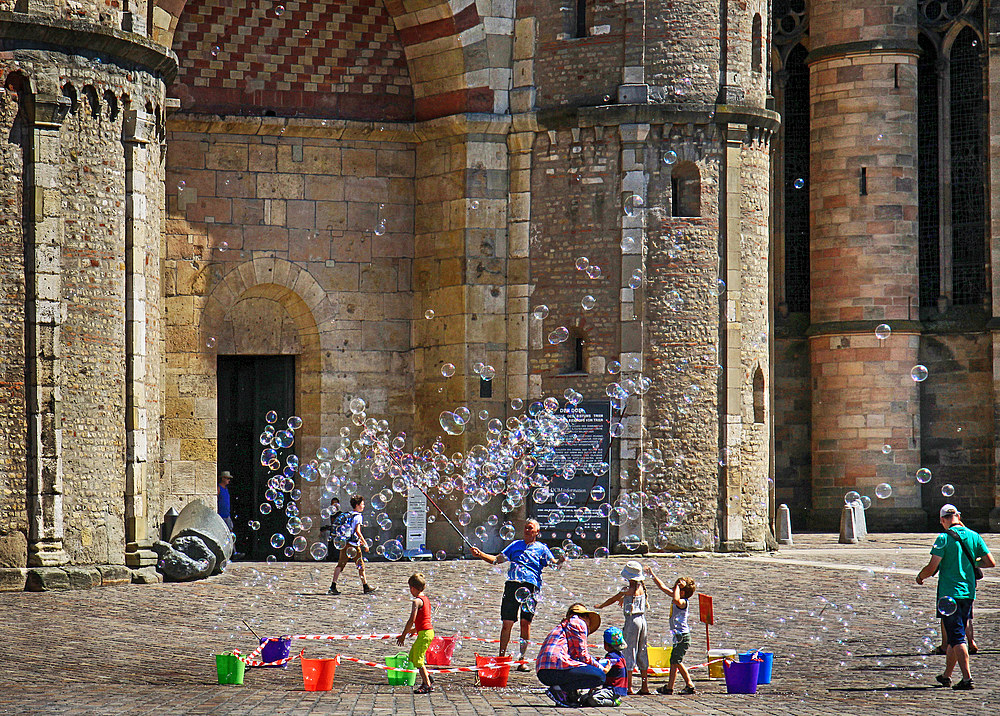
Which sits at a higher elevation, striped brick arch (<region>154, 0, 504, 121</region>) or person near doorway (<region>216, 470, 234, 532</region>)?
striped brick arch (<region>154, 0, 504, 121</region>)

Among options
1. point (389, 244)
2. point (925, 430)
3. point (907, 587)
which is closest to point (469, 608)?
point (907, 587)

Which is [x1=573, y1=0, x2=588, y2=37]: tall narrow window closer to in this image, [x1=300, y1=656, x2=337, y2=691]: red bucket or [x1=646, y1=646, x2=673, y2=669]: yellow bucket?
[x1=646, y1=646, x2=673, y2=669]: yellow bucket

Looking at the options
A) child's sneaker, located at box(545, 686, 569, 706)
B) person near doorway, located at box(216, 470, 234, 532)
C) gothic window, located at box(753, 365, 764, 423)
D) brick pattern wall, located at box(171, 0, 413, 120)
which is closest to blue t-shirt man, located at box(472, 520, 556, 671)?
child's sneaker, located at box(545, 686, 569, 706)

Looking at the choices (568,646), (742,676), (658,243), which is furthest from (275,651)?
(658,243)

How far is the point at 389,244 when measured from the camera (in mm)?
25062

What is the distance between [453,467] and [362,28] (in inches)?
285

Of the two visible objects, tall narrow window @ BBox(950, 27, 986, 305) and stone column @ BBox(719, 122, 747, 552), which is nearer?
stone column @ BBox(719, 122, 747, 552)

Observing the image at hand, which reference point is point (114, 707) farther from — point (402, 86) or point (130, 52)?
point (402, 86)

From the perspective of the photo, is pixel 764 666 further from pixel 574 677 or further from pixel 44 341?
pixel 44 341

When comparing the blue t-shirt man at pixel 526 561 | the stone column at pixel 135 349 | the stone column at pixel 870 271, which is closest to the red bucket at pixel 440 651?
the blue t-shirt man at pixel 526 561

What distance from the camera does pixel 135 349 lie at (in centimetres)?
1980

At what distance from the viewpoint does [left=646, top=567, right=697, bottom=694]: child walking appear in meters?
11.8

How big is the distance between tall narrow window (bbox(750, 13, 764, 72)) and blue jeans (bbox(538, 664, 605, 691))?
613 inches

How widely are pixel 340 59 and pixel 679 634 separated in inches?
600
